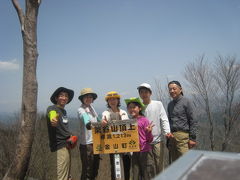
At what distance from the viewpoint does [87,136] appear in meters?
3.79

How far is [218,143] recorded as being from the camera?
1714 cm

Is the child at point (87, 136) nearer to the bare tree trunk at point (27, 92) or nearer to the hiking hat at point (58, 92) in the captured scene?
the hiking hat at point (58, 92)

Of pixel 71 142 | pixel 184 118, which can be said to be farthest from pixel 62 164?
pixel 184 118

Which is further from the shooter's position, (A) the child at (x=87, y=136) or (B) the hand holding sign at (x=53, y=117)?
(A) the child at (x=87, y=136)

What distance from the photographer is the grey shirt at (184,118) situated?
12.7ft

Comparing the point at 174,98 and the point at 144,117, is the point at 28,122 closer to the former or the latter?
the point at 144,117

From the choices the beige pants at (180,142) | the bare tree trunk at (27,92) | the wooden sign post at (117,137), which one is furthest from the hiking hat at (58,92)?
the beige pants at (180,142)

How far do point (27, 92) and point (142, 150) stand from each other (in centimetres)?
227

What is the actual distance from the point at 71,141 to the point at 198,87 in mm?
13235

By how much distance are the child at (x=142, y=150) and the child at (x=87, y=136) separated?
0.75 meters

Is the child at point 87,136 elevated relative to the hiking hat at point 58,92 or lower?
lower

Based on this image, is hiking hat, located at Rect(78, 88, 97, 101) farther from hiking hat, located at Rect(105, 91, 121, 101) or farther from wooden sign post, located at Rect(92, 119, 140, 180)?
wooden sign post, located at Rect(92, 119, 140, 180)

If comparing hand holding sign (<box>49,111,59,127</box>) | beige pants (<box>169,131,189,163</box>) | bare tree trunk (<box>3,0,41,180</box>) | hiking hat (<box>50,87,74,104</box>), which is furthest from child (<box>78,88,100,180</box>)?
beige pants (<box>169,131,189,163</box>)

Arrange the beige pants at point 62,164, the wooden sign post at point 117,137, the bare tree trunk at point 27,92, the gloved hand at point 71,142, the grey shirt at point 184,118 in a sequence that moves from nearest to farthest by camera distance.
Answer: the wooden sign post at point 117,137 → the beige pants at point 62,164 → the gloved hand at point 71,142 → the bare tree trunk at point 27,92 → the grey shirt at point 184,118
